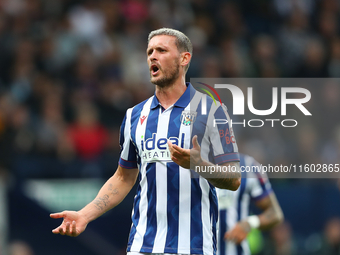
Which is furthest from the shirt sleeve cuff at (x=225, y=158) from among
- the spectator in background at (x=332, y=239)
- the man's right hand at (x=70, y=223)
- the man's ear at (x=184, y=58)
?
the spectator in background at (x=332, y=239)

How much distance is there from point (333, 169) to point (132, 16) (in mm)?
5685

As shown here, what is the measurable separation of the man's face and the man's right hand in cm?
123

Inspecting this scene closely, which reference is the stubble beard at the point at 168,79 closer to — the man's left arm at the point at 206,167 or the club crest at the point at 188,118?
the club crest at the point at 188,118

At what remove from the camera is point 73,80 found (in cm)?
1012

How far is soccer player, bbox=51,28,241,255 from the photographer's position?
387 cm

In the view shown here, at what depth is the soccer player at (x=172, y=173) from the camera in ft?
12.7

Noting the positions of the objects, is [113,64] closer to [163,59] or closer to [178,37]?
[178,37]

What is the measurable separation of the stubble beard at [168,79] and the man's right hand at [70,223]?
1225 mm

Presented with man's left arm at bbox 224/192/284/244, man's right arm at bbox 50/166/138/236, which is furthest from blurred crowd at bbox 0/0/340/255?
man's right arm at bbox 50/166/138/236

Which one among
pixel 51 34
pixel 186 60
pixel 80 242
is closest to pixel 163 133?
pixel 186 60

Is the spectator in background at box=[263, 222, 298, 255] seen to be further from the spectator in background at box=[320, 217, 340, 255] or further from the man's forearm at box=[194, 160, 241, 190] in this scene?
the man's forearm at box=[194, 160, 241, 190]

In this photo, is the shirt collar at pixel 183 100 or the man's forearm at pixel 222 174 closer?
the man's forearm at pixel 222 174

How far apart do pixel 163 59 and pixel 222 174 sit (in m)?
1.05

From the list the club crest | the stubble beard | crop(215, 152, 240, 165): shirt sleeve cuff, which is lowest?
crop(215, 152, 240, 165): shirt sleeve cuff
